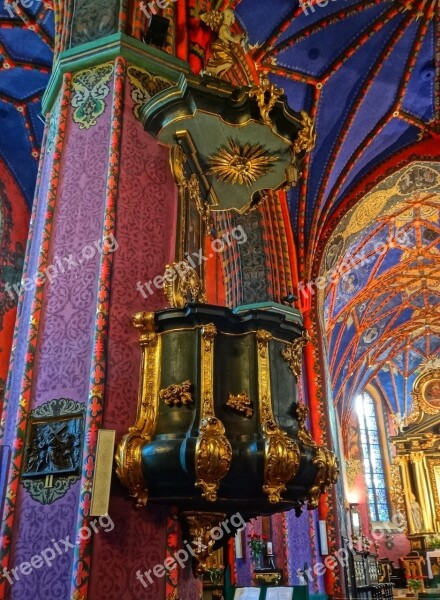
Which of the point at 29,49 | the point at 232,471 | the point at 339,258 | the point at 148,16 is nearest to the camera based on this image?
the point at 232,471

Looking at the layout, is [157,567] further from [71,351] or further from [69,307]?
[69,307]

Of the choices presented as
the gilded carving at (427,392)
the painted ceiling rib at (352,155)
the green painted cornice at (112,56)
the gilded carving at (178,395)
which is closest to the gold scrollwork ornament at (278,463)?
the gilded carving at (178,395)

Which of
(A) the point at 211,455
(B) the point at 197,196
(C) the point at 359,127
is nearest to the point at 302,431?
(A) the point at 211,455

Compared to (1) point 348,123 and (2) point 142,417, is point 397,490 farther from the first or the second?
(2) point 142,417

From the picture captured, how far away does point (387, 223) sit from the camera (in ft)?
48.7

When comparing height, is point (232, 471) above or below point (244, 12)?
below

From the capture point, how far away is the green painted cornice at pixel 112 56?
16.8ft

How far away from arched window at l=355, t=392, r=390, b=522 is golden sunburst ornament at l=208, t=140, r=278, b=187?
19505 millimetres

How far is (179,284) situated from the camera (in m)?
4.41

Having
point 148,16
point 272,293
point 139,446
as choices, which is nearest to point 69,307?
point 139,446

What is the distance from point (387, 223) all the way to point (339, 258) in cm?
210

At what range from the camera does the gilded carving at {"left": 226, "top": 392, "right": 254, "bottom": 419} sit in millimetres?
3641

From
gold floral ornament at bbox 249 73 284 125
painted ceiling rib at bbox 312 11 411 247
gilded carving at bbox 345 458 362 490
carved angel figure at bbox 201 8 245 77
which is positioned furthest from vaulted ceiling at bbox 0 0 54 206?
gilded carving at bbox 345 458 362 490

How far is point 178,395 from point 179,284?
107 centimetres
